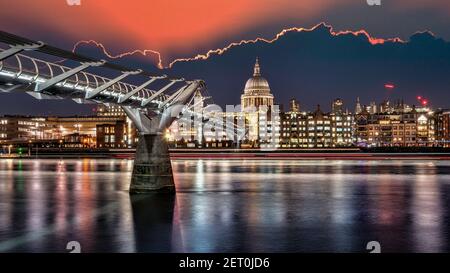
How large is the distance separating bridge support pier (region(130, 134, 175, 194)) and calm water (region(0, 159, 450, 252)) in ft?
3.39

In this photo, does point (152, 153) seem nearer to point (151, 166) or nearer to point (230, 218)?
point (151, 166)

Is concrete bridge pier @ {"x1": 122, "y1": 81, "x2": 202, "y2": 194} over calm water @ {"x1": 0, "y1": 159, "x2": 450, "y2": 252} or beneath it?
over

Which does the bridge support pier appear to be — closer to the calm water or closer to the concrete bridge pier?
the concrete bridge pier

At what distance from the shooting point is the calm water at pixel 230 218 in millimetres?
26156

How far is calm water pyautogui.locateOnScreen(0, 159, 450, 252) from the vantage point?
26.2 meters

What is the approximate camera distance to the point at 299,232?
29.3 m

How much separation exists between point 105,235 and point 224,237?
5862 millimetres

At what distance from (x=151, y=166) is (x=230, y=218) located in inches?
439

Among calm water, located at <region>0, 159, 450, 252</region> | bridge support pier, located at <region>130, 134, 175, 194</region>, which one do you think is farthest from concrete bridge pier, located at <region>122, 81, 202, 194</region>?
calm water, located at <region>0, 159, 450, 252</region>

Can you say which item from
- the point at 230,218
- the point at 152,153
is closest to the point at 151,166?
the point at 152,153

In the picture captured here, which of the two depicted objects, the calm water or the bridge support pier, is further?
the bridge support pier
